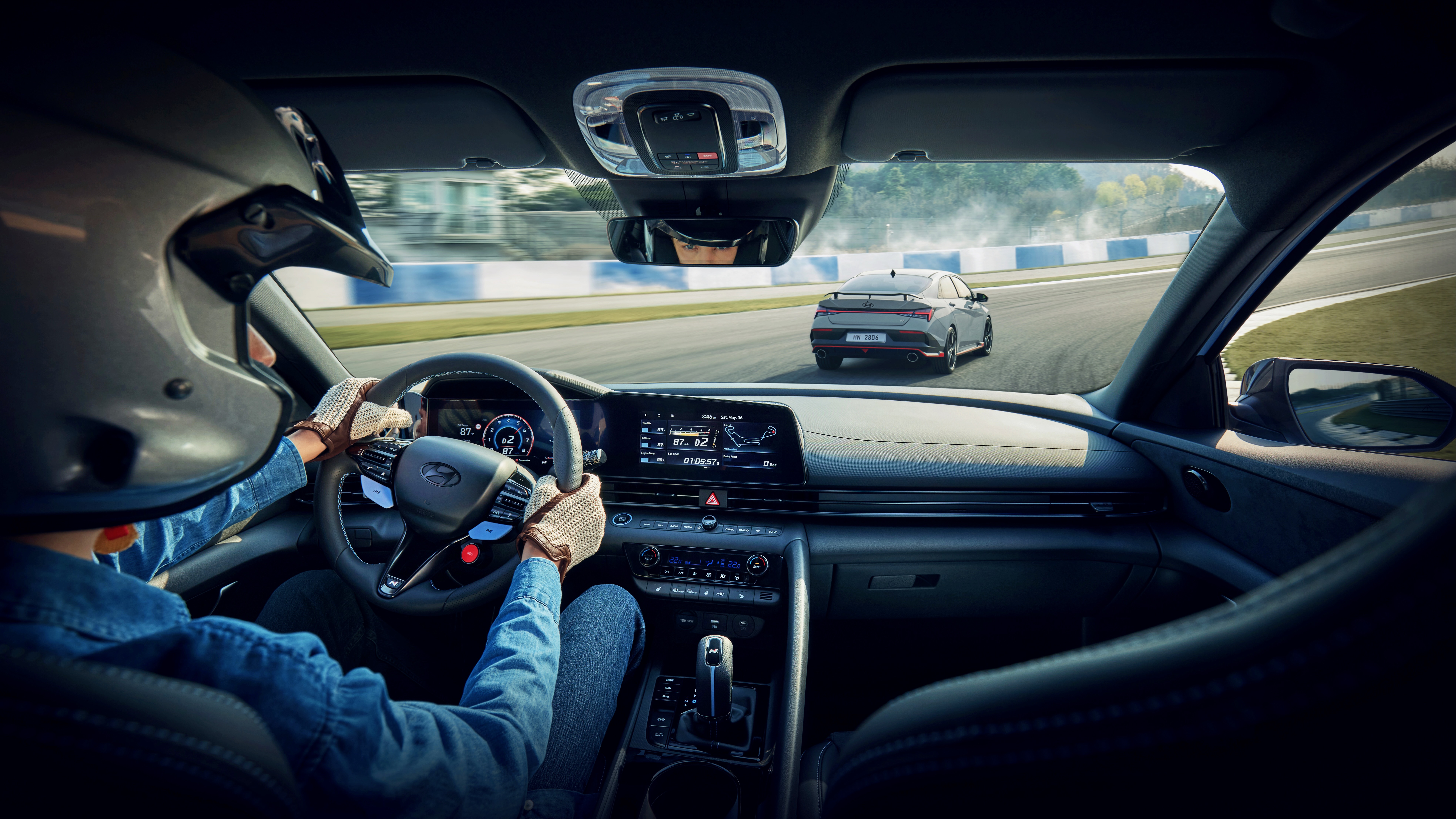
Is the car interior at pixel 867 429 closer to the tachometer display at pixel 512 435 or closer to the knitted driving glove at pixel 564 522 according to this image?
the tachometer display at pixel 512 435

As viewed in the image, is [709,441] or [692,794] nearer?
[692,794]

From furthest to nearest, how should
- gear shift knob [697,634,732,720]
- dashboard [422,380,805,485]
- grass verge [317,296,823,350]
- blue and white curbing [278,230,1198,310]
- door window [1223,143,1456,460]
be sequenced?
grass verge [317,296,823,350] → blue and white curbing [278,230,1198,310] → dashboard [422,380,805,485] → gear shift knob [697,634,732,720] → door window [1223,143,1456,460]

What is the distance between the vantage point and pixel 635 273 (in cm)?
390

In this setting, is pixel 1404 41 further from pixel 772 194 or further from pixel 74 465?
pixel 74 465

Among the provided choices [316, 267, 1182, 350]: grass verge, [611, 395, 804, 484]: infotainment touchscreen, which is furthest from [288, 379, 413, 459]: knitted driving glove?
[316, 267, 1182, 350]: grass verge

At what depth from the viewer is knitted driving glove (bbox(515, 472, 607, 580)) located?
1.74 meters

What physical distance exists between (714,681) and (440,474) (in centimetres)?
118

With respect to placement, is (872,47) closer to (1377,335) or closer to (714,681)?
(1377,335)

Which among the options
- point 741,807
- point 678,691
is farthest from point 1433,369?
point 678,691

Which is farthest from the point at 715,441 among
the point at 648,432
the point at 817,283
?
the point at 817,283

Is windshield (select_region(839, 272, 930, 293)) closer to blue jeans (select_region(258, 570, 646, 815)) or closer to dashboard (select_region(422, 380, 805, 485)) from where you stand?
dashboard (select_region(422, 380, 805, 485))

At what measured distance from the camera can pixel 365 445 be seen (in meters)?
2.32

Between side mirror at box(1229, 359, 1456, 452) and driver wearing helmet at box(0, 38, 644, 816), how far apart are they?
2649 mm

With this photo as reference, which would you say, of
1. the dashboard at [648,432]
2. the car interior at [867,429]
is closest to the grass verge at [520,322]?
the car interior at [867,429]
